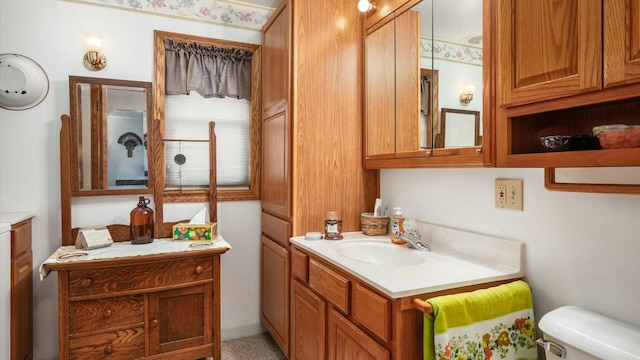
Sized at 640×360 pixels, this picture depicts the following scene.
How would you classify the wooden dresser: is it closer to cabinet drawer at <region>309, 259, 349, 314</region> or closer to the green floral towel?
cabinet drawer at <region>309, 259, 349, 314</region>

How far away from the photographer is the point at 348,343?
4.88ft

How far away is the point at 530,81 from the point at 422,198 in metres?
0.98

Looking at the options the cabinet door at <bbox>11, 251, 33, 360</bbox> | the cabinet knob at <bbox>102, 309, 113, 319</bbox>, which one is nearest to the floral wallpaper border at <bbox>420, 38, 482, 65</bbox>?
the cabinet knob at <bbox>102, 309, 113, 319</bbox>

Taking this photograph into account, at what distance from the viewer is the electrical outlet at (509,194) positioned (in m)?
1.44

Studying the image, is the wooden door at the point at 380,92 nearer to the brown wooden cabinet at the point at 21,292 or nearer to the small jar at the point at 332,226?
the small jar at the point at 332,226

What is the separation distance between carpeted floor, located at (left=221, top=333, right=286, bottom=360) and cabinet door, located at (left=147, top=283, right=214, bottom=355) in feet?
1.18

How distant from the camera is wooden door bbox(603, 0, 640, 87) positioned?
0.83 metres

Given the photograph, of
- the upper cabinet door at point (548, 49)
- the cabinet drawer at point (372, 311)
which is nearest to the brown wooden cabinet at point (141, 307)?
the cabinet drawer at point (372, 311)

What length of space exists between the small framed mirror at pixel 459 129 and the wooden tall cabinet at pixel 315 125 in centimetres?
70

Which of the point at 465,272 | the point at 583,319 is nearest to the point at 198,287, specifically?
the point at 465,272

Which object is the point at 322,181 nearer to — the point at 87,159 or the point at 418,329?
the point at 418,329

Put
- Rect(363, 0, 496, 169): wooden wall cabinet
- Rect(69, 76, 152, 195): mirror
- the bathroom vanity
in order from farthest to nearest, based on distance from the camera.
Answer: Rect(69, 76, 152, 195): mirror < Rect(363, 0, 496, 169): wooden wall cabinet < the bathroom vanity

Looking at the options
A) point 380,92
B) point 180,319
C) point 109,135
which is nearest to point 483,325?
point 380,92

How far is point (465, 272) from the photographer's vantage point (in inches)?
54.9
